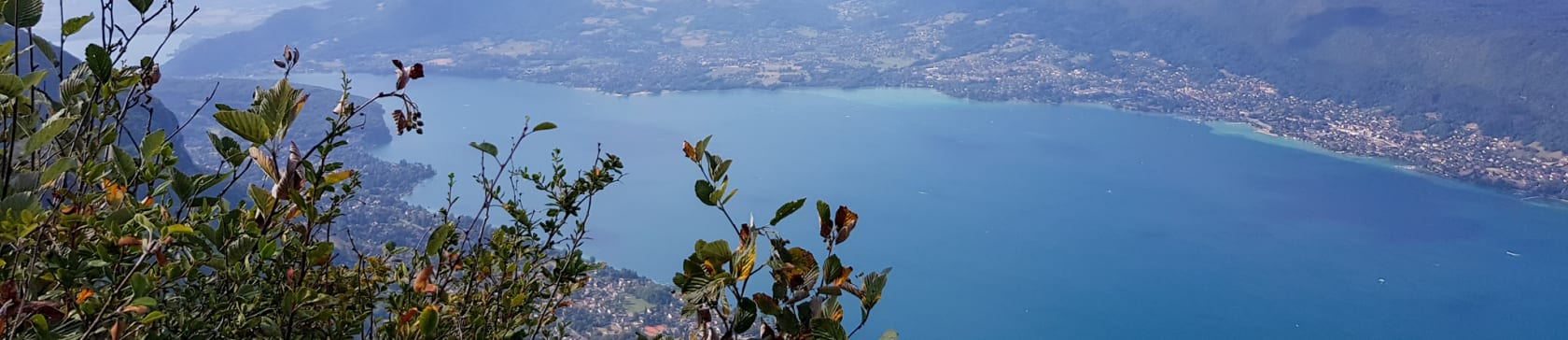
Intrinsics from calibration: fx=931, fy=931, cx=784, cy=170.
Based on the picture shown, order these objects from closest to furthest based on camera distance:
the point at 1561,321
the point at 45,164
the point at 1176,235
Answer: the point at 45,164 < the point at 1561,321 < the point at 1176,235

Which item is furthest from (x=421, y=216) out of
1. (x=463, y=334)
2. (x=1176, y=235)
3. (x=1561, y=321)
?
(x=1561, y=321)

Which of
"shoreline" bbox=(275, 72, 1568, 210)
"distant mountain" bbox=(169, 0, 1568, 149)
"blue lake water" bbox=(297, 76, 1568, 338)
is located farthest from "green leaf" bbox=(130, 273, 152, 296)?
"distant mountain" bbox=(169, 0, 1568, 149)

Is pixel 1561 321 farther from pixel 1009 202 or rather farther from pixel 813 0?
pixel 813 0

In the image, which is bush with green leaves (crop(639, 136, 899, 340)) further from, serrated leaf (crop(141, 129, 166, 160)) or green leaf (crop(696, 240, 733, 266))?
serrated leaf (crop(141, 129, 166, 160))

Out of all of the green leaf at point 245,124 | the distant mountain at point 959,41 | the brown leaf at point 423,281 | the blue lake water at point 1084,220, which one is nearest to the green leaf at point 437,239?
the brown leaf at point 423,281

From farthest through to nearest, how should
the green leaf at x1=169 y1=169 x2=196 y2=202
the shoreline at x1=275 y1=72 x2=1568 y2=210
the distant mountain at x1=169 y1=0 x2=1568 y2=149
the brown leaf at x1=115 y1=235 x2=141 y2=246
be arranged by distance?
the distant mountain at x1=169 y1=0 x2=1568 y2=149, the shoreline at x1=275 y1=72 x2=1568 y2=210, the green leaf at x1=169 y1=169 x2=196 y2=202, the brown leaf at x1=115 y1=235 x2=141 y2=246

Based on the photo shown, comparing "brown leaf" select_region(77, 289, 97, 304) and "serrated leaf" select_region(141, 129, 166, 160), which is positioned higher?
"serrated leaf" select_region(141, 129, 166, 160)

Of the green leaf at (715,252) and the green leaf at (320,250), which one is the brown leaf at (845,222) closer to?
the green leaf at (715,252)
